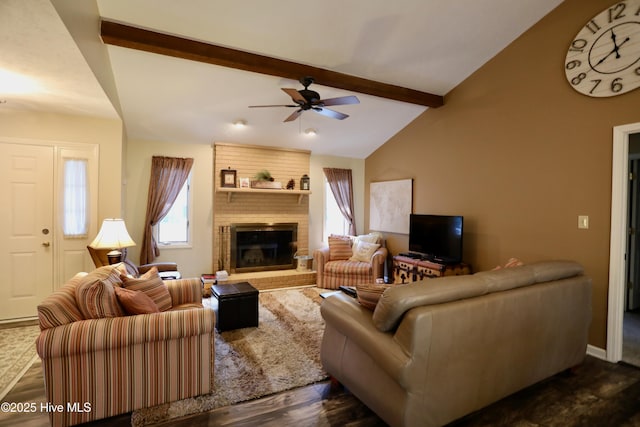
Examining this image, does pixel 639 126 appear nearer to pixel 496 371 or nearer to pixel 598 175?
pixel 598 175

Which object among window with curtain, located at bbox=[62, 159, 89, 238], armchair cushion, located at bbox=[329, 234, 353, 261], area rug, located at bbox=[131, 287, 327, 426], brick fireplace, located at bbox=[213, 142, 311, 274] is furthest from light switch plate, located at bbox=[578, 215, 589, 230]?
window with curtain, located at bbox=[62, 159, 89, 238]

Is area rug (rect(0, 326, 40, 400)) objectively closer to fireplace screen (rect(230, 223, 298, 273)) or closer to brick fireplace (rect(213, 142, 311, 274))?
brick fireplace (rect(213, 142, 311, 274))

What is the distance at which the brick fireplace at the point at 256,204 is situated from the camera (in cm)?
543

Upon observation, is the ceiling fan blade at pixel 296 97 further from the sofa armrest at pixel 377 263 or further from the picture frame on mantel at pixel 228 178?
the sofa armrest at pixel 377 263

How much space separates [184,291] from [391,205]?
3885 millimetres

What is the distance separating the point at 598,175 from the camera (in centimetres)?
298

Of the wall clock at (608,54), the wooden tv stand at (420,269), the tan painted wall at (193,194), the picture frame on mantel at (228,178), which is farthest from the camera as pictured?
the picture frame on mantel at (228,178)

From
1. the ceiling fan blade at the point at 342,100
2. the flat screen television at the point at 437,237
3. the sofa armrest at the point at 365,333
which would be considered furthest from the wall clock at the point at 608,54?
the sofa armrest at the point at 365,333

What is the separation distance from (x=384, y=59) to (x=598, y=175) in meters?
2.53

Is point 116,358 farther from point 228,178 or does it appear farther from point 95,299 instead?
point 228,178

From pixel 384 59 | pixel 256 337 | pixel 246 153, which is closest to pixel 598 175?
pixel 384 59

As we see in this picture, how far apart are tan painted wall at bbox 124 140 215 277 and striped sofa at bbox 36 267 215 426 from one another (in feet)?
9.77

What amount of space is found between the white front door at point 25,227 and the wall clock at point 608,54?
19.2ft

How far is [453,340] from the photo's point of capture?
5.91 feet
